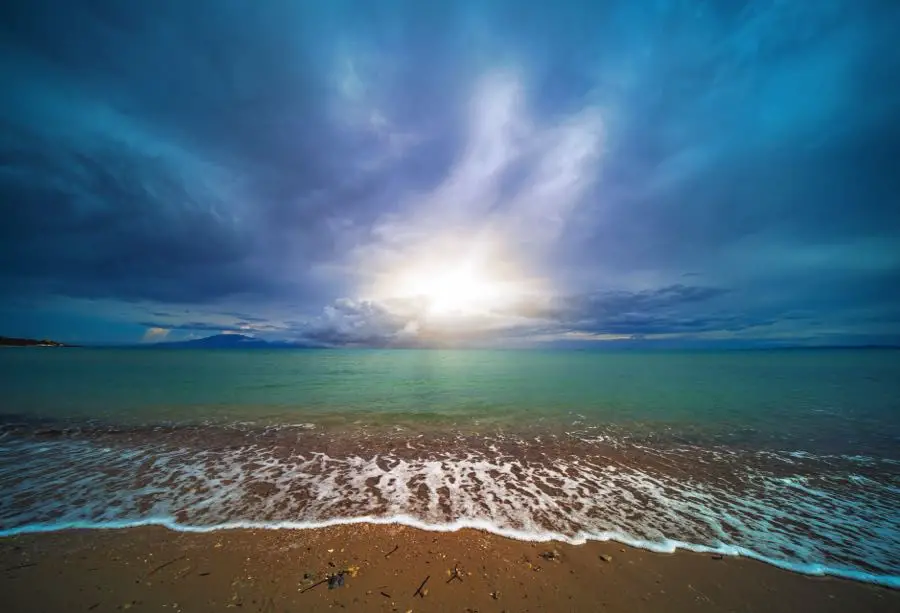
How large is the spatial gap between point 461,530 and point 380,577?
2.44 metres

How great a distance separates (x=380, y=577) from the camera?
20.6 feet

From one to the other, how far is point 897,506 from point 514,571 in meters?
13.1

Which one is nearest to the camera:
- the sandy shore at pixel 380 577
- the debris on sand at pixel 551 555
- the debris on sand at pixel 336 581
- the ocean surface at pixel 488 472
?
the sandy shore at pixel 380 577

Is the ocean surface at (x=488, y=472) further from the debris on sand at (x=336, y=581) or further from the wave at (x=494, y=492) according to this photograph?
the debris on sand at (x=336, y=581)

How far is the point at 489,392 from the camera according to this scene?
1308 inches

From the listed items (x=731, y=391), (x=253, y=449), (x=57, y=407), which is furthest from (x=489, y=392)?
(x=57, y=407)

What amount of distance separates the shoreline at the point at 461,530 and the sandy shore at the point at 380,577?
0.20 meters

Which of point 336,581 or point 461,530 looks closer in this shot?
point 336,581

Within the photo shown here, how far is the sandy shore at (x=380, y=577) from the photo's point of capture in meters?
5.72

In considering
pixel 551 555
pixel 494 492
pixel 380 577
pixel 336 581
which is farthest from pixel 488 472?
pixel 336 581

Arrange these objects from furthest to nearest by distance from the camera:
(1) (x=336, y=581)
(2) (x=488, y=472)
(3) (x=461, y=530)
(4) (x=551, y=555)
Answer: (2) (x=488, y=472) → (3) (x=461, y=530) → (4) (x=551, y=555) → (1) (x=336, y=581)

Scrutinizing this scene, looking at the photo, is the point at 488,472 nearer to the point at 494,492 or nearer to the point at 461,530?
the point at 494,492

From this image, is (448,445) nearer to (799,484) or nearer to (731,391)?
(799,484)

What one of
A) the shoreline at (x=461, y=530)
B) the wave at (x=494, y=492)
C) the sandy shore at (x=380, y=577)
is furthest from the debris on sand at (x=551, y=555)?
the wave at (x=494, y=492)
